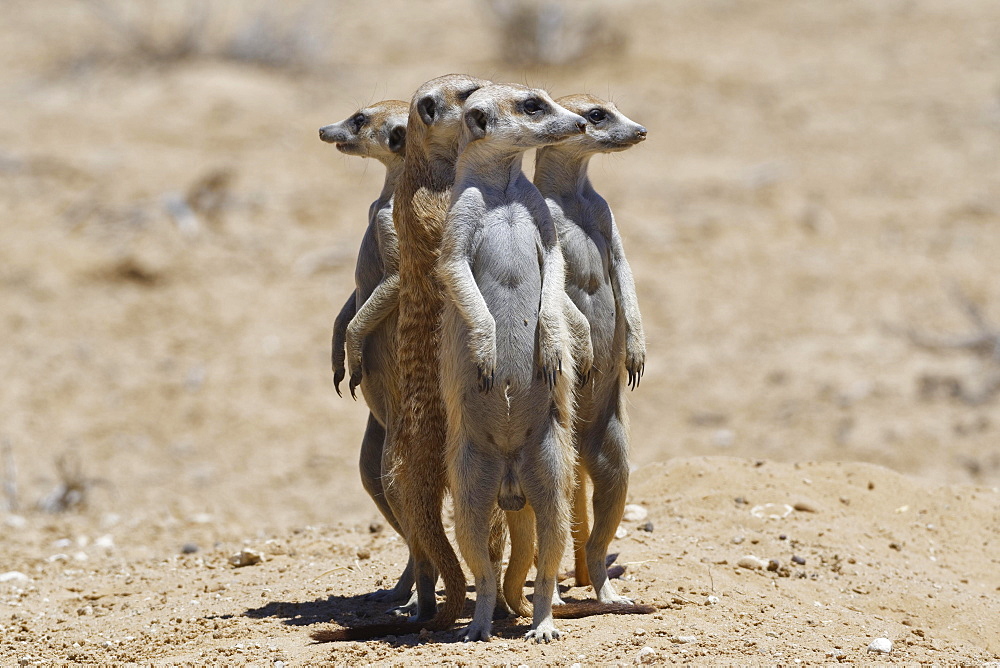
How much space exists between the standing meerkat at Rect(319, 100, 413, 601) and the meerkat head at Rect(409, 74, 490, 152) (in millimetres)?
592

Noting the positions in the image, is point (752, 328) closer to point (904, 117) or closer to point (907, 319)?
point (907, 319)

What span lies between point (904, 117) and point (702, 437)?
7257 mm

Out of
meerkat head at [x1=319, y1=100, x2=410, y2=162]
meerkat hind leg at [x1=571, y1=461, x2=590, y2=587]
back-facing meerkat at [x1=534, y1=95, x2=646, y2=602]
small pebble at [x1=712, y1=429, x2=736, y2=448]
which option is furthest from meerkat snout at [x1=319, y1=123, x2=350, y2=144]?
small pebble at [x1=712, y1=429, x2=736, y2=448]

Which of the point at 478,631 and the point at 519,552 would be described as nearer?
the point at 478,631

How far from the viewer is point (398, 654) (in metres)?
4.81

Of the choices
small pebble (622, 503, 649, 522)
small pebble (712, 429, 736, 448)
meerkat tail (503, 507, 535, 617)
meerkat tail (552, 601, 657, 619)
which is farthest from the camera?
small pebble (712, 429, 736, 448)

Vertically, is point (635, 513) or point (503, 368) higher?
point (503, 368)

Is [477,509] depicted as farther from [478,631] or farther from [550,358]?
[550,358]

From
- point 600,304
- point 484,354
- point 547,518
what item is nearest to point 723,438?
point 600,304

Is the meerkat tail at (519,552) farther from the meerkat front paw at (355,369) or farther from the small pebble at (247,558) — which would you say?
the small pebble at (247,558)

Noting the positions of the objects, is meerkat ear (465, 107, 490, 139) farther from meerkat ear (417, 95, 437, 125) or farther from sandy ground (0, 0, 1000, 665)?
sandy ground (0, 0, 1000, 665)

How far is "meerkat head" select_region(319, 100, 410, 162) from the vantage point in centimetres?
583

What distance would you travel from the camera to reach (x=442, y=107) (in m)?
5.12

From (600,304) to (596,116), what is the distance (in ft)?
2.78
